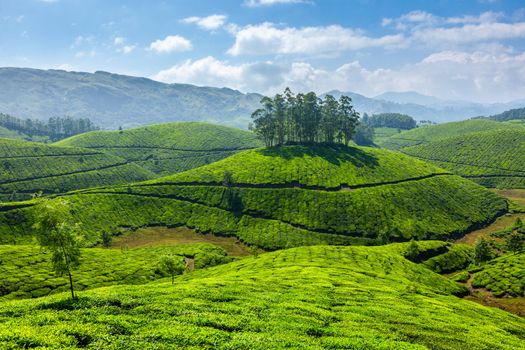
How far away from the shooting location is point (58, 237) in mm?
40281

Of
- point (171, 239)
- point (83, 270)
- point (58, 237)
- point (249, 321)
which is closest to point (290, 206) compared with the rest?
point (171, 239)

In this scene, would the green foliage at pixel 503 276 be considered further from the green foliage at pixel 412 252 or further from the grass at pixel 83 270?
the grass at pixel 83 270

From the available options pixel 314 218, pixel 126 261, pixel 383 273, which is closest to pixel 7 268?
pixel 126 261

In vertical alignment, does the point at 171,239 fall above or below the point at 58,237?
below

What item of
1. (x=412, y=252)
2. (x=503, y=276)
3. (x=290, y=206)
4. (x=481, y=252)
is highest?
(x=290, y=206)

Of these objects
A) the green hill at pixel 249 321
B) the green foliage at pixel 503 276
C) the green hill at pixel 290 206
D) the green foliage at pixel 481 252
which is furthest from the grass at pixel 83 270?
the green foliage at pixel 481 252

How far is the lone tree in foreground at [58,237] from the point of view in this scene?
39.1 m

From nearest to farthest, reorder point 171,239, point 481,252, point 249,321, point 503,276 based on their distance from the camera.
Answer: point 249,321
point 503,276
point 481,252
point 171,239

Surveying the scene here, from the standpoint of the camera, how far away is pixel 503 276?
97562mm

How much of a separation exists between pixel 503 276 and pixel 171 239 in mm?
131214

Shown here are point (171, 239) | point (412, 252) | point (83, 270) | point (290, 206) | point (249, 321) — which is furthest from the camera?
point (290, 206)

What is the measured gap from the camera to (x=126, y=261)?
10600 centimetres

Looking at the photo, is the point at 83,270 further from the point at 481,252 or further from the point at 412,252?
the point at 481,252

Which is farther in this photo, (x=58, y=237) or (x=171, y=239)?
(x=171, y=239)
